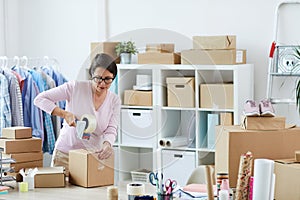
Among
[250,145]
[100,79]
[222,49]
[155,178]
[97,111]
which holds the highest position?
[222,49]

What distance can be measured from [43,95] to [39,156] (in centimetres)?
36

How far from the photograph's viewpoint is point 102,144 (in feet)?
10.0

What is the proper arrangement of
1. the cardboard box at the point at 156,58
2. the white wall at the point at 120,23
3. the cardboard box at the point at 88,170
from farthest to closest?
the white wall at the point at 120,23 < the cardboard box at the point at 156,58 < the cardboard box at the point at 88,170

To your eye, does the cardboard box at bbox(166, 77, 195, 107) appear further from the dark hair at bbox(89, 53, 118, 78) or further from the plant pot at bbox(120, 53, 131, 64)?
the plant pot at bbox(120, 53, 131, 64)

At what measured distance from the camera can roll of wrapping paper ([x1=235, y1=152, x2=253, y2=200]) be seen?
2.57 meters

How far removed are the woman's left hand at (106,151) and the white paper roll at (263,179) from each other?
29.1 inches

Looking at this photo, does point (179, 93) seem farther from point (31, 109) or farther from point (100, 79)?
point (31, 109)

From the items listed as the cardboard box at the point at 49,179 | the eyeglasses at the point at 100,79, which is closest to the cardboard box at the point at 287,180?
the eyeglasses at the point at 100,79

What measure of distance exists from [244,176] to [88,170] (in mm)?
987

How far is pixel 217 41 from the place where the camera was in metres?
4.79

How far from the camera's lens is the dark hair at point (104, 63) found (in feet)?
9.22

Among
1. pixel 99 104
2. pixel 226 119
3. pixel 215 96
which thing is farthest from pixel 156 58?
pixel 99 104

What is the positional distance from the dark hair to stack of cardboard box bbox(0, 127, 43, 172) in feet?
3.00

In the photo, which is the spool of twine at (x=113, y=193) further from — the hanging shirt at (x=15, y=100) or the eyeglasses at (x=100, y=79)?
the hanging shirt at (x=15, y=100)
